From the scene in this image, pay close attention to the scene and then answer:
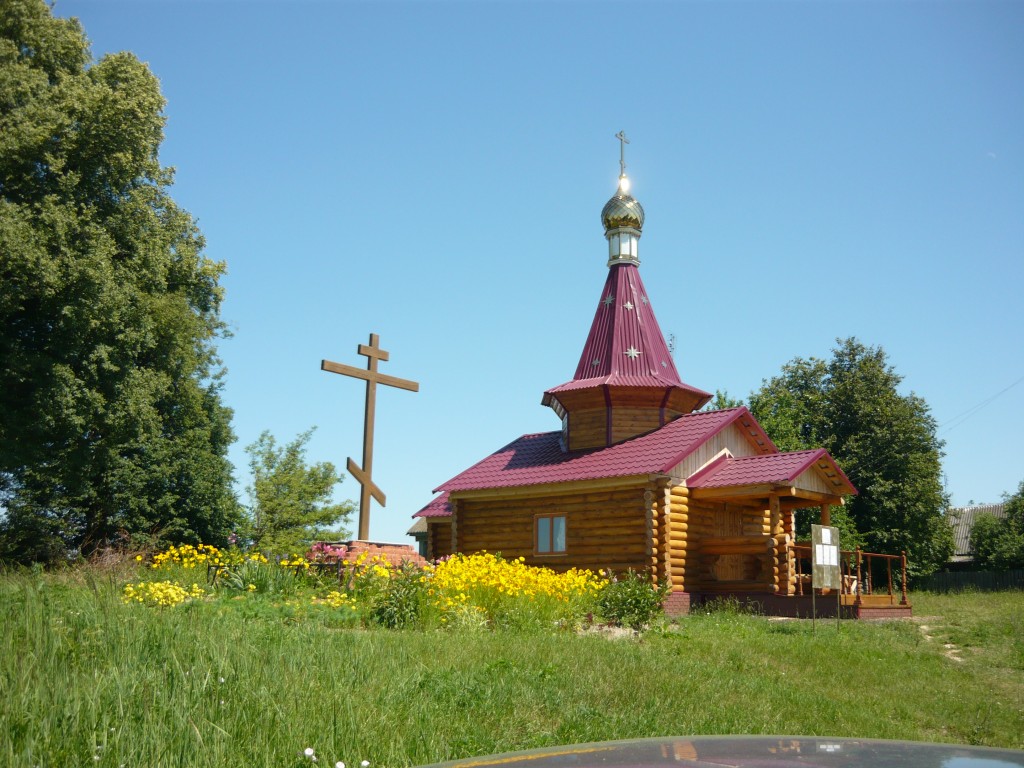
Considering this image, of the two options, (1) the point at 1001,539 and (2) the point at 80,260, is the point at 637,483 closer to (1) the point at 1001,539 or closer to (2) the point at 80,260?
(2) the point at 80,260

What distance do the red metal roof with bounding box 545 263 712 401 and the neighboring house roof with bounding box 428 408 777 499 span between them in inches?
61.6

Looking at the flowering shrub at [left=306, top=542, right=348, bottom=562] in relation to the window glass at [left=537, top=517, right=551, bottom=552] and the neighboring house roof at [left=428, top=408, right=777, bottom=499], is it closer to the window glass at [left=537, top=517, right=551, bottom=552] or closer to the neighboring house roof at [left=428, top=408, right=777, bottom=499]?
the neighboring house roof at [left=428, top=408, right=777, bottom=499]

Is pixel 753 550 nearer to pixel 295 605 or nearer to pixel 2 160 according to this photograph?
pixel 295 605

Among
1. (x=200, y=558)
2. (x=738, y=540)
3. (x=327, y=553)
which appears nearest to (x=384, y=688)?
(x=200, y=558)

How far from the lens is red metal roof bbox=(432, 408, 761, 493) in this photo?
22844mm

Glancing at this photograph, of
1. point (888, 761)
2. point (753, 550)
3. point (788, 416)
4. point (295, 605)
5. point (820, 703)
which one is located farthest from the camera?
point (788, 416)

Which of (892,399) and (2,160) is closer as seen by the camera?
(2,160)

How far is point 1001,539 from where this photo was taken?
138 feet

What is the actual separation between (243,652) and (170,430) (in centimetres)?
2653

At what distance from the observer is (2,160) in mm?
22672

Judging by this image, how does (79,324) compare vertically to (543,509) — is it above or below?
above

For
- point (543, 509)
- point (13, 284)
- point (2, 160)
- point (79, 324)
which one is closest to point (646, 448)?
point (543, 509)

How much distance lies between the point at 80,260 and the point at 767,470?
17969 millimetres

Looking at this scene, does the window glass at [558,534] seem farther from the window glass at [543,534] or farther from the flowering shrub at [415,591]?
the flowering shrub at [415,591]
